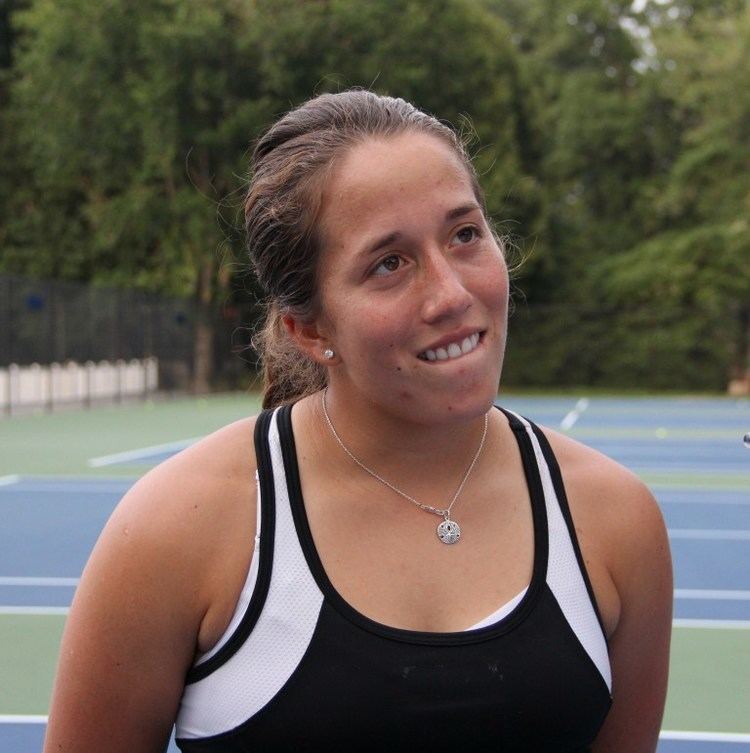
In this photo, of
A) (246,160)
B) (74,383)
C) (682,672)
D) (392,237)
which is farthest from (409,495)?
(246,160)

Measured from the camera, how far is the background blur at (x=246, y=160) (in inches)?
1156

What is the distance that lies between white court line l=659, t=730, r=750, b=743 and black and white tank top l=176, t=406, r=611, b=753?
282 centimetres

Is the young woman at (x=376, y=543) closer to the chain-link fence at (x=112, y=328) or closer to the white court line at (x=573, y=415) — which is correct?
the chain-link fence at (x=112, y=328)

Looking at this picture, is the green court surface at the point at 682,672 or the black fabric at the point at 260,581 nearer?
the black fabric at the point at 260,581

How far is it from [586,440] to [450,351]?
51.0ft

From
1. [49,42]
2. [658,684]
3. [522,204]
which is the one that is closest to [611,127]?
[522,204]

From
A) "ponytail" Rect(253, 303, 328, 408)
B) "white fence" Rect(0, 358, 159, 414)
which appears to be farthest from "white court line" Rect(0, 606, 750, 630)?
"white fence" Rect(0, 358, 159, 414)

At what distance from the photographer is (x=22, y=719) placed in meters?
4.51

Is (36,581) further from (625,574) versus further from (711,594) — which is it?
(625,574)

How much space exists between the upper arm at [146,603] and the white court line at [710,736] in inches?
118

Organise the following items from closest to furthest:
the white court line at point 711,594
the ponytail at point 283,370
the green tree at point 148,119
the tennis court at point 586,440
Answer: the ponytail at point 283,370 → the tennis court at point 586,440 → the white court line at point 711,594 → the green tree at point 148,119

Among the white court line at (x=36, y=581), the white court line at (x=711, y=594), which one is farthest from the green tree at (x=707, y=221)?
the white court line at (x=36, y=581)

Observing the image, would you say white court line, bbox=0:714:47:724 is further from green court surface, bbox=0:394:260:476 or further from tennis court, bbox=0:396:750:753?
green court surface, bbox=0:394:260:476

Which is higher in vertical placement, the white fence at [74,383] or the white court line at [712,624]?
the white court line at [712,624]
